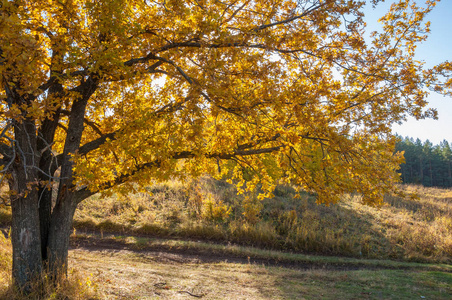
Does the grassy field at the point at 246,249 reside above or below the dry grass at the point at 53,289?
below

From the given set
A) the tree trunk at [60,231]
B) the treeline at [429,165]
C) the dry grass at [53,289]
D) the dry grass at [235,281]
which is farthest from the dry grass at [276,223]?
the treeline at [429,165]

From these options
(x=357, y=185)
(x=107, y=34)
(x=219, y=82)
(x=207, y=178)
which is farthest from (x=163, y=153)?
(x=207, y=178)

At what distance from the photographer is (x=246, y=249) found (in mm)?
10125

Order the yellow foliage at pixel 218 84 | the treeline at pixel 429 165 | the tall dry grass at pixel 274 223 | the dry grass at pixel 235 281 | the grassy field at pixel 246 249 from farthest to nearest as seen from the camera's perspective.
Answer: the treeline at pixel 429 165 < the tall dry grass at pixel 274 223 < the grassy field at pixel 246 249 < the dry grass at pixel 235 281 < the yellow foliage at pixel 218 84

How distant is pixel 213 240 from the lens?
1099 cm

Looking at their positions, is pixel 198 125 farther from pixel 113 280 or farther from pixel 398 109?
pixel 113 280

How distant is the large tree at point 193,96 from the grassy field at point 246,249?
1148 mm

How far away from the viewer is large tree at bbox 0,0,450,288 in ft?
15.2

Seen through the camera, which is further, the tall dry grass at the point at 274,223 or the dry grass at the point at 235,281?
the tall dry grass at the point at 274,223

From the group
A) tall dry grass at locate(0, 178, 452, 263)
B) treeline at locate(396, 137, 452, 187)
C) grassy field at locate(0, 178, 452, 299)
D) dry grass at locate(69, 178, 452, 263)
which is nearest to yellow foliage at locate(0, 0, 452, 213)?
grassy field at locate(0, 178, 452, 299)

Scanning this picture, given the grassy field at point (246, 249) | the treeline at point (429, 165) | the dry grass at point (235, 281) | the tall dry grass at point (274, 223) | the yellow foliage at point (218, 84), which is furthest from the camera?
the treeline at point (429, 165)

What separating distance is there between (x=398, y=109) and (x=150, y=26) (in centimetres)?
512

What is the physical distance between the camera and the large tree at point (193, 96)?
15.2 ft

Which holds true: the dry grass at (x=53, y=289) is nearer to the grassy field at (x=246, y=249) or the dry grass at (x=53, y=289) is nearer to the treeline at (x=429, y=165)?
the grassy field at (x=246, y=249)
